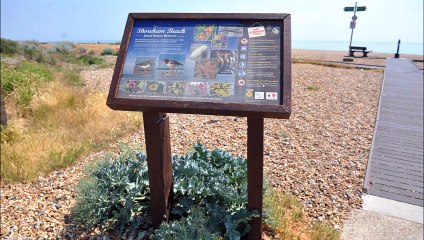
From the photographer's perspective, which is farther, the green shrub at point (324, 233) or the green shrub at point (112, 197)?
the green shrub at point (324, 233)

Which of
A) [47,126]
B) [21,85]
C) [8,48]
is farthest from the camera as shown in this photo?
[8,48]

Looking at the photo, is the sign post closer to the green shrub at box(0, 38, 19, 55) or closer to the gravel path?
the gravel path

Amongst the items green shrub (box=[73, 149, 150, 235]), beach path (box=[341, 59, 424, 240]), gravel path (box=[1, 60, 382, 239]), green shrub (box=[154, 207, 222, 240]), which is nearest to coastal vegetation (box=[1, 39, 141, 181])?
gravel path (box=[1, 60, 382, 239])

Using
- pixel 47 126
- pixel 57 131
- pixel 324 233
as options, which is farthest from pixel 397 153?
pixel 47 126

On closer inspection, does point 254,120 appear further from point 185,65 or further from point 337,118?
point 337,118

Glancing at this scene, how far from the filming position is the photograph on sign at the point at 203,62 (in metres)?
2.21

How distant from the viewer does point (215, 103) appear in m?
2.16

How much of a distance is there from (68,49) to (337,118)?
28.0 meters

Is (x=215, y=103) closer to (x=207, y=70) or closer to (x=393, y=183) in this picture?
(x=207, y=70)

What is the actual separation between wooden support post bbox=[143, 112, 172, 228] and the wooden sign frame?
0.87 feet

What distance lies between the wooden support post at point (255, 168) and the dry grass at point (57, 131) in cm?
275

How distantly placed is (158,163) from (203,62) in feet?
2.91

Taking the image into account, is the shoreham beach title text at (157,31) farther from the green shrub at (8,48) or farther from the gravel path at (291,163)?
the green shrub at (8,48)

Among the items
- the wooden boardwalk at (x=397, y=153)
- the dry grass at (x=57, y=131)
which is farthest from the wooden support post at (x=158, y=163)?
the wooden boardwalk at (x=397, y=153)
